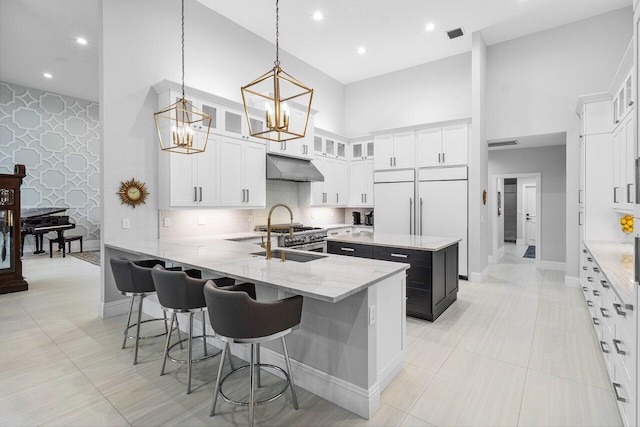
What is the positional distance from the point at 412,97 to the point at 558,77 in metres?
2.42

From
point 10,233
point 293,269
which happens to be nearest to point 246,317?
point 293,269

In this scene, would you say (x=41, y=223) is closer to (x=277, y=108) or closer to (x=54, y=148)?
(x=54, y=148)

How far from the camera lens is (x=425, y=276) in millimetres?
3521

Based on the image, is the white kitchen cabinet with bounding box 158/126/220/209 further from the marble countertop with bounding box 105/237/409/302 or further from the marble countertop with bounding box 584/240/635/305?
the marble countertop with bounding box 584/240/635/305

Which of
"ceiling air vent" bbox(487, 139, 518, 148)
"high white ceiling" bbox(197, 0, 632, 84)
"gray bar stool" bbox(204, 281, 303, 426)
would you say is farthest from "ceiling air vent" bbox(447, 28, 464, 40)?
"gray bar stool" bbox(204, 281, 303, 426)

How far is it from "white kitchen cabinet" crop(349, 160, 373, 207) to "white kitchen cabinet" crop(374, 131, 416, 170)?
590 mm

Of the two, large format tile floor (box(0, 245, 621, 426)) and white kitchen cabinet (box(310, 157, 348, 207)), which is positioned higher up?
white kitchen cabinet (box(310, 157, 348, 207))

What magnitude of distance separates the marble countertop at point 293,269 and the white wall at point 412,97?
4849 mm

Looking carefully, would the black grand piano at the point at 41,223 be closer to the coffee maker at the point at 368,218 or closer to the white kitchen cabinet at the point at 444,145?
the coffee maker at the point at 368,218

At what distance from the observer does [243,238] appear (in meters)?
4.45

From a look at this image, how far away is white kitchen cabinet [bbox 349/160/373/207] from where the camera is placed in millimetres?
6891

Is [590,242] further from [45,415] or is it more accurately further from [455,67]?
[45,415]

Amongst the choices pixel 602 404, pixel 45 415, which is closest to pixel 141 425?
pixel 45 415

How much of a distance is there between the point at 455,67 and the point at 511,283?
13.2ft
